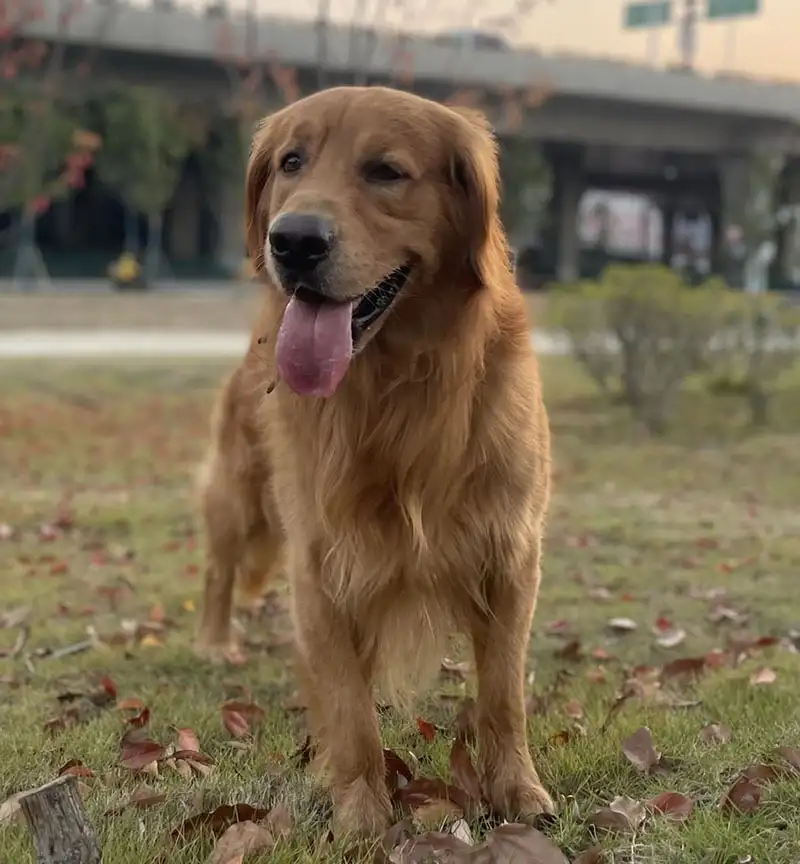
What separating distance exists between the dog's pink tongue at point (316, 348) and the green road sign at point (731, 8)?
3000cm

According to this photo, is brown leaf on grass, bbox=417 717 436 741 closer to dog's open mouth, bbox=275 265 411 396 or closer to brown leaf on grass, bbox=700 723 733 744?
brown leaf on grass, bbox=700 723 733 744

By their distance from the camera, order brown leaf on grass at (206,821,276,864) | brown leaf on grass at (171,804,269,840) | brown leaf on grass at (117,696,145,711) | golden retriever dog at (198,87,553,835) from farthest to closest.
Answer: brown leaf on grass at (117,696,145,711)
golden retriever dog at (198,87,553,835)
brown leaf on grass at (171,804,269,840)
brown leaf on grass at (206,821,276,864)

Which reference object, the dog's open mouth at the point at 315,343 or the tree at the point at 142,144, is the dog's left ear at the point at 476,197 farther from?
the tree at the point at 142,144

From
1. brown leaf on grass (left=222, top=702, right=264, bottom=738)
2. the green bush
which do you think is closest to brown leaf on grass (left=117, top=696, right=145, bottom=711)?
brown leaf on grass (left=222, top=702, right=264, bottom=738)

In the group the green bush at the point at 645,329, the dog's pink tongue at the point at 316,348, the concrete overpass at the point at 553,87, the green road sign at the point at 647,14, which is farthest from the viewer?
the green road sign at the point at 647,14

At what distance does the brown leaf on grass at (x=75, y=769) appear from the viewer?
9.93ft

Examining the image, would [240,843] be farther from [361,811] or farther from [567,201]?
[567,201]

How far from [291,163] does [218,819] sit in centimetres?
175

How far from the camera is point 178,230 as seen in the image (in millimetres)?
38438

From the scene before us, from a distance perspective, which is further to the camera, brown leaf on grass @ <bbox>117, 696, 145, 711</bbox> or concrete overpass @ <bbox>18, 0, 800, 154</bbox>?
concrete overpass @ <bbox>18, 0, 800, 154</bbox>

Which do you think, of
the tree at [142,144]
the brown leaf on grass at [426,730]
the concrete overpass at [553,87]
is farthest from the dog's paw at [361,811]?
the tree at [142,144]

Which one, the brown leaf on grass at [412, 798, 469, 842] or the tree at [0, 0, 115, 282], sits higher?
the tree at [0, 0, 115, 282]

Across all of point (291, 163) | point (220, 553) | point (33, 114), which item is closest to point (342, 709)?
point (291, 163)

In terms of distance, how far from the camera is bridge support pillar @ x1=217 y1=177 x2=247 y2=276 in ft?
114
